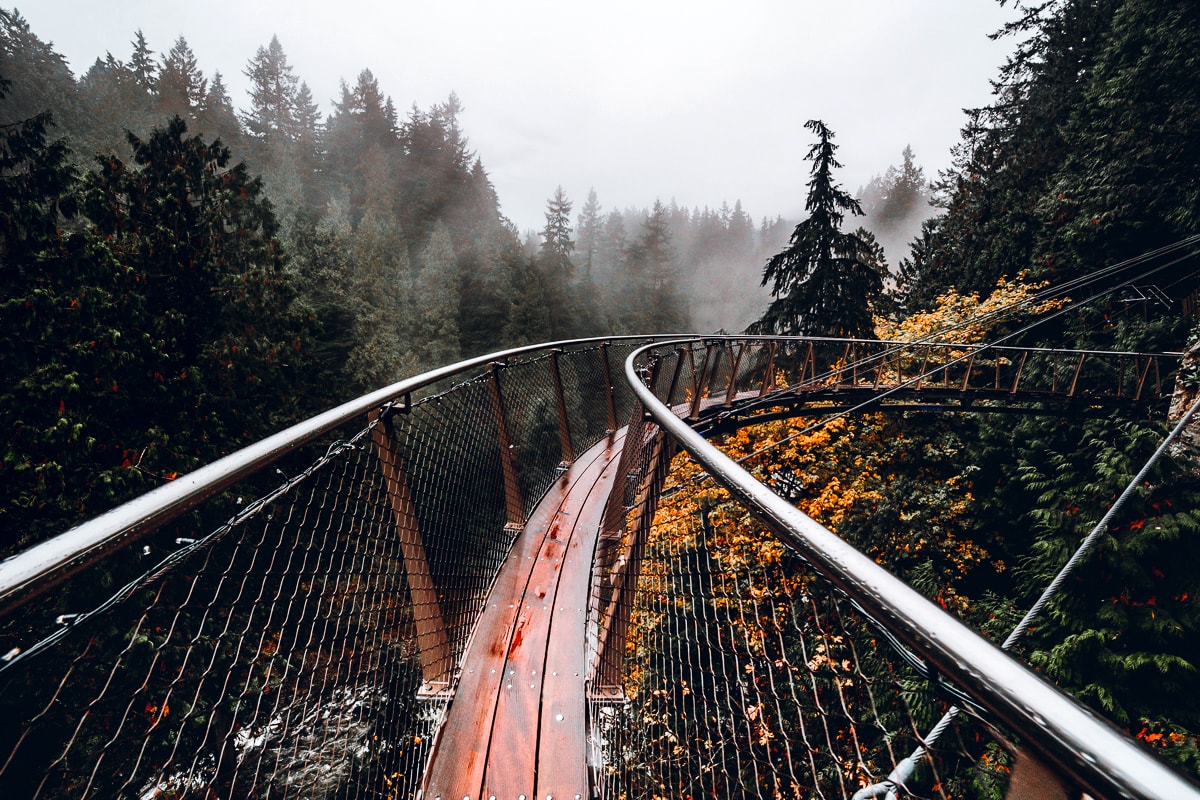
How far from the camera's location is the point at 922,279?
18234mm

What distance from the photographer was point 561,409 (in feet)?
14.0

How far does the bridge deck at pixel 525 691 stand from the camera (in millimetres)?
1782

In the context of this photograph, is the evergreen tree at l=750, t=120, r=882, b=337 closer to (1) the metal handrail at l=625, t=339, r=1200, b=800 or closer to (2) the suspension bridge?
(2) the suspension bridge

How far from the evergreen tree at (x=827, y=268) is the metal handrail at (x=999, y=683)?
1484 cm

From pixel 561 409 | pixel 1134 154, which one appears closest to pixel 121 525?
pixel 561 409

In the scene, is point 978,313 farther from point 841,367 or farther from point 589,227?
point 589,227

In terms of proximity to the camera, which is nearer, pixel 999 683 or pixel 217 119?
pixel 999 683

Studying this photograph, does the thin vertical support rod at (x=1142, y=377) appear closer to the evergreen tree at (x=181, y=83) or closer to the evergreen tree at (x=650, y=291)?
the evergreen tree at (x=650, y=291)

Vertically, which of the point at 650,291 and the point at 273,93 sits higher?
the point at 273,93

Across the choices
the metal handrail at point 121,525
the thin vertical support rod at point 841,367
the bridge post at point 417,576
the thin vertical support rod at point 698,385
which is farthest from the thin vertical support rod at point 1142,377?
the metal handrail at point 121,525

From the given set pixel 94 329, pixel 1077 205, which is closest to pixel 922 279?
pixel 1077 205

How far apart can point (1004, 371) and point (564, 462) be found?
13366 mm

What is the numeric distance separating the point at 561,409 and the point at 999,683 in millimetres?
3804

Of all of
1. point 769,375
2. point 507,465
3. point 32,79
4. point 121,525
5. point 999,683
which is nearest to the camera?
point 999,683
